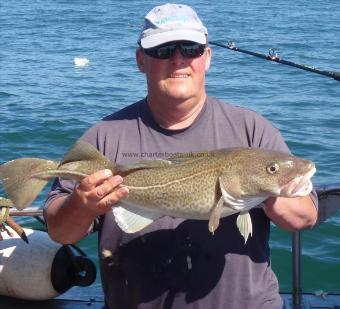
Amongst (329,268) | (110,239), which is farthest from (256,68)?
(110,239)

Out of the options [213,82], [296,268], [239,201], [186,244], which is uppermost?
[239,201]

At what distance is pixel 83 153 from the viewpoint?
2906mm

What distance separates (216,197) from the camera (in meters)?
2.78

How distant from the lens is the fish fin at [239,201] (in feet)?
9.01

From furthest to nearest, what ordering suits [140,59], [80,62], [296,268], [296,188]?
1. [80,62]
2. [296,268]
3. [140,59]
4. [296,188]

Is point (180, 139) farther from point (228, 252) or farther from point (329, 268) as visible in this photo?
point (329, 268)

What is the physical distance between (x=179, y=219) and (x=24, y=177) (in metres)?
0.73

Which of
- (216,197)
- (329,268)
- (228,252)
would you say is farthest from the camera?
(329,268)

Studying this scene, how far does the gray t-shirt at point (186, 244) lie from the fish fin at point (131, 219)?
0.13 m

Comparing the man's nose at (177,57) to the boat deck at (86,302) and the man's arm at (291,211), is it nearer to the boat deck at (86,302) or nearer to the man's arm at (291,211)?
the man's arm at (291,211)

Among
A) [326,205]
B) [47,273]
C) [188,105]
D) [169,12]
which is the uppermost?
[169,12]

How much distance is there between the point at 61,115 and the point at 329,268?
825 centimetres

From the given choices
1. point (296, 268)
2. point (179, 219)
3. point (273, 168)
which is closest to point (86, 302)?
point (296, 268)

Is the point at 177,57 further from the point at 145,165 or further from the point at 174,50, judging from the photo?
the point at 145,165
